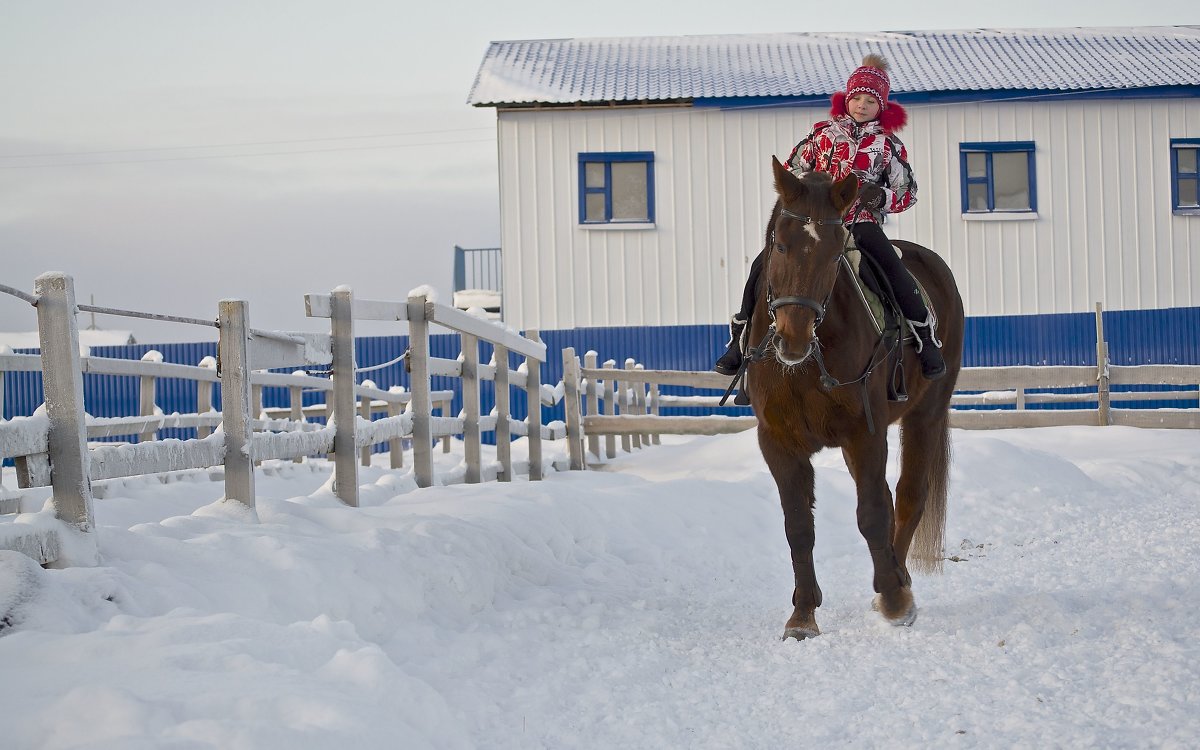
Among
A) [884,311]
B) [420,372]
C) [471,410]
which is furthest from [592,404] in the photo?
[884,311]

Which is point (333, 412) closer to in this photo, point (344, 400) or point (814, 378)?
point (344, 400)

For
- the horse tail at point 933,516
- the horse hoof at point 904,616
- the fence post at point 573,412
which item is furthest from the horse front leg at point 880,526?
the fence post at point 573,412

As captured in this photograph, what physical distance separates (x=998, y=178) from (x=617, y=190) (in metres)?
7.47

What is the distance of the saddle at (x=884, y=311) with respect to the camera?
5.46 metres

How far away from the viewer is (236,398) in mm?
5488

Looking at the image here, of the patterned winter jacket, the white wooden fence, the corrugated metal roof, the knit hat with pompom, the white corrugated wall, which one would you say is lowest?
the white wooden fence

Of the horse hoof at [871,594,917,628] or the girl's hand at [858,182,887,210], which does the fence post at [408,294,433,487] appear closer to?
the girl's hand at [858,182,887,210]

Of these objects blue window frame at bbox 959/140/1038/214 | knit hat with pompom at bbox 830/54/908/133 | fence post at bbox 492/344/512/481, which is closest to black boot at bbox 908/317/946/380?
knit hat with pompom at bbox 830/54/908/133

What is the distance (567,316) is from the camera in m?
22.5

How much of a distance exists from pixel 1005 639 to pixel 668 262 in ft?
59.4

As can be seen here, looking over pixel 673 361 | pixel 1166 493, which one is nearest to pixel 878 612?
pixel 1166 493

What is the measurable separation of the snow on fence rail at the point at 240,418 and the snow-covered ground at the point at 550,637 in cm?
20

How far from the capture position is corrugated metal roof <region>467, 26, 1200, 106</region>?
881 inches

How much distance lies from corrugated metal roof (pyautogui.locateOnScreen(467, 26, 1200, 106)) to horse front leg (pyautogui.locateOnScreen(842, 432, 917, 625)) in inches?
689
